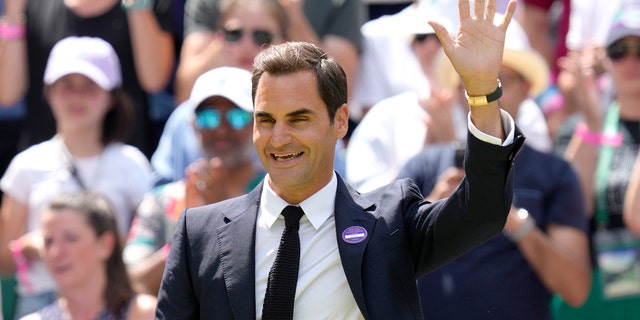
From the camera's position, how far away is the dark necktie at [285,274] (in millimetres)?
3492

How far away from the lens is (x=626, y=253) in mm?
6102

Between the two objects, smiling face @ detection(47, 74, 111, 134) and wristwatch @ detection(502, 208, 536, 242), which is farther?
smiling face @ detection(47, 74, 111, 134)

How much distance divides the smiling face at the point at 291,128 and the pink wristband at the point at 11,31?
4045 millimetres

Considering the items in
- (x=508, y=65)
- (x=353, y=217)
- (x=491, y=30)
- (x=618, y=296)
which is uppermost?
(x=491, y=30)

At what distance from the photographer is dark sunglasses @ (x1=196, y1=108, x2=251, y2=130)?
19.3 feet

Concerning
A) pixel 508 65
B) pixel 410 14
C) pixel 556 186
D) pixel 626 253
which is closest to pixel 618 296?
pixel 626 253

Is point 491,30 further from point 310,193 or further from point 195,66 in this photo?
point 195,66

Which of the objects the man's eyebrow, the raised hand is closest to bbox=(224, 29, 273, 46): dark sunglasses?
the man's eyebrow

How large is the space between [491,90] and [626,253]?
3.03m

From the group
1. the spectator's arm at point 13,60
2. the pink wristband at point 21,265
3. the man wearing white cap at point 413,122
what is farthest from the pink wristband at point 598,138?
the spectator's arm at point 13,60

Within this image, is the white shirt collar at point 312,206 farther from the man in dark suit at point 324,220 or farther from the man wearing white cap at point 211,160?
the man wearing white cap at point 211,160

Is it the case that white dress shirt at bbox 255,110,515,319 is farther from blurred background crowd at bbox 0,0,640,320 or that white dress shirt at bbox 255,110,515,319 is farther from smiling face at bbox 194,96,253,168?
smiling face at bbox 194,96,253,168

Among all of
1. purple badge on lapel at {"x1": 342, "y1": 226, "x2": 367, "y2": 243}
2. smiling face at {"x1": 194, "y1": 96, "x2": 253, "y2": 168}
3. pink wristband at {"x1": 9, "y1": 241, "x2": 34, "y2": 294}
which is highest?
purple badge on lapel at {"x1": 342, "y1": 226, "x2": 367, "y2": 243}

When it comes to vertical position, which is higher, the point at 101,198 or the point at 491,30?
the point at 491,30
